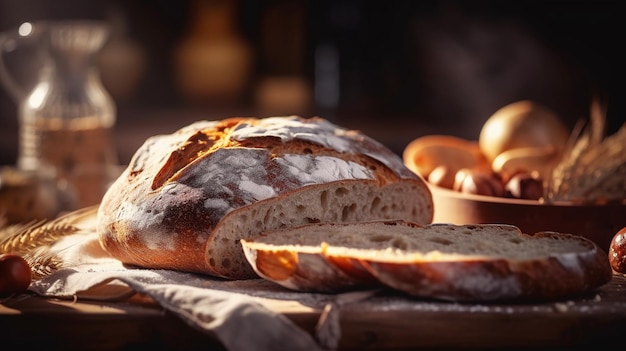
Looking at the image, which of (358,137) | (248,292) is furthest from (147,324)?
(358,137)

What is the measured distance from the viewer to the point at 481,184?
2371 millimetres

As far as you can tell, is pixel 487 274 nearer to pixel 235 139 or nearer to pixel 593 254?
pixel 593 254

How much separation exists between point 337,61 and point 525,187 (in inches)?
151

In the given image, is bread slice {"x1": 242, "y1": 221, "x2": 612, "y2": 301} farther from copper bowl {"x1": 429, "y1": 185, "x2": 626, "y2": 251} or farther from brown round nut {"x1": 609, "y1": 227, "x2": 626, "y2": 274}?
copper bowl {"x1": 429, "y1": 185, "x2": 626, "y2": 251}

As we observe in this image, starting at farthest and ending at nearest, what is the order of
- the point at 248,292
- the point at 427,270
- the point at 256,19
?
1. the point at 256,19
2. the point at 248,292
3. the point at 427,270

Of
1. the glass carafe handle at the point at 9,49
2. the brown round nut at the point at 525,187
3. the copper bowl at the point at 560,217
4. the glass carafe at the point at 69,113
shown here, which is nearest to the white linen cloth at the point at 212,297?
the copper bowl at the point at 560,217

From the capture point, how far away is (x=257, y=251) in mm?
1760

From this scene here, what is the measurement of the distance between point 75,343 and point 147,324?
0.51 ft

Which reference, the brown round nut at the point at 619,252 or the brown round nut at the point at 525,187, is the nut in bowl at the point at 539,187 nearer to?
the brown round nut at the point at 525,187

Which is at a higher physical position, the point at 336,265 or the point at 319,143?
the point at 319,143

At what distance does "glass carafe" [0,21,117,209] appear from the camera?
10.9 feet

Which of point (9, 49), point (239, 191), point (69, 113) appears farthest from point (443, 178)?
point (9, 49)

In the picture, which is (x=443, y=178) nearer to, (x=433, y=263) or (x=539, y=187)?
(x=539, y=187)

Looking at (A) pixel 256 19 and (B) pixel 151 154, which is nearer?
(B) pixel 151 154
